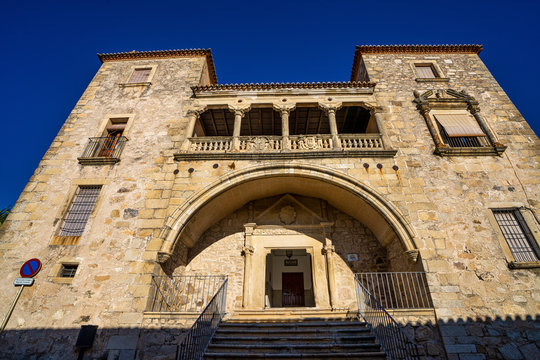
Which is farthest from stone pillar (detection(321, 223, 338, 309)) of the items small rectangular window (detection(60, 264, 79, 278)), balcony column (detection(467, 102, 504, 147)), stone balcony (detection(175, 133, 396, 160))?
small rectangular window (detection(60, 264, 79, 278))

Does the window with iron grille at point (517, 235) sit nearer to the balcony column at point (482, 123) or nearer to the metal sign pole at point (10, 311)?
the balcony column at point (482, 123)

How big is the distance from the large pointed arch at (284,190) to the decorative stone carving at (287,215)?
2.29 ft

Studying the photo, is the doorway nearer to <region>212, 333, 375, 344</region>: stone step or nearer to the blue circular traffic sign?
<region>212, 333, 375, 344</region>: stone step

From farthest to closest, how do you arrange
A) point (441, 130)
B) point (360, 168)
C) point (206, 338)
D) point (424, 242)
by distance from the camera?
point (441, 130), point (360, 168), point (424, 242), point (206, 338)

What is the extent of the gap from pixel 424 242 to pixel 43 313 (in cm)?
1022

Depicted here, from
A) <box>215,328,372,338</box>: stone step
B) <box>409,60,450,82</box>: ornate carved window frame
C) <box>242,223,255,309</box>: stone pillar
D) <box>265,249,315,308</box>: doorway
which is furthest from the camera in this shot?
<box>265,249,315,308</box>: doorway

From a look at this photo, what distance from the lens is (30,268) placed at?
23.4 ft

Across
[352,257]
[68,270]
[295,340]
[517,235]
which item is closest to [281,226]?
[352,257]

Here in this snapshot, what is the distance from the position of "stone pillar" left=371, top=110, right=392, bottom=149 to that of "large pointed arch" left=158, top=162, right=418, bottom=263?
186 cm

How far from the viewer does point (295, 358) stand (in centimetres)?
544

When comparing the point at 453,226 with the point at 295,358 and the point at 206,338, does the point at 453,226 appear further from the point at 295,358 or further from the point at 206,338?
the point at 206,338

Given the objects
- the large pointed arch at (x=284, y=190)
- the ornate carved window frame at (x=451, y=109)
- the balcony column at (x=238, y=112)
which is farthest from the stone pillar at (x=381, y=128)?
the balcony column at (x=238, y=112)

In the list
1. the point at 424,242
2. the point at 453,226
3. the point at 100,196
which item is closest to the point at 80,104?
the point at 100,196

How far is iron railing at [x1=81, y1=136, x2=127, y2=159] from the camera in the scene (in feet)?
30.8
